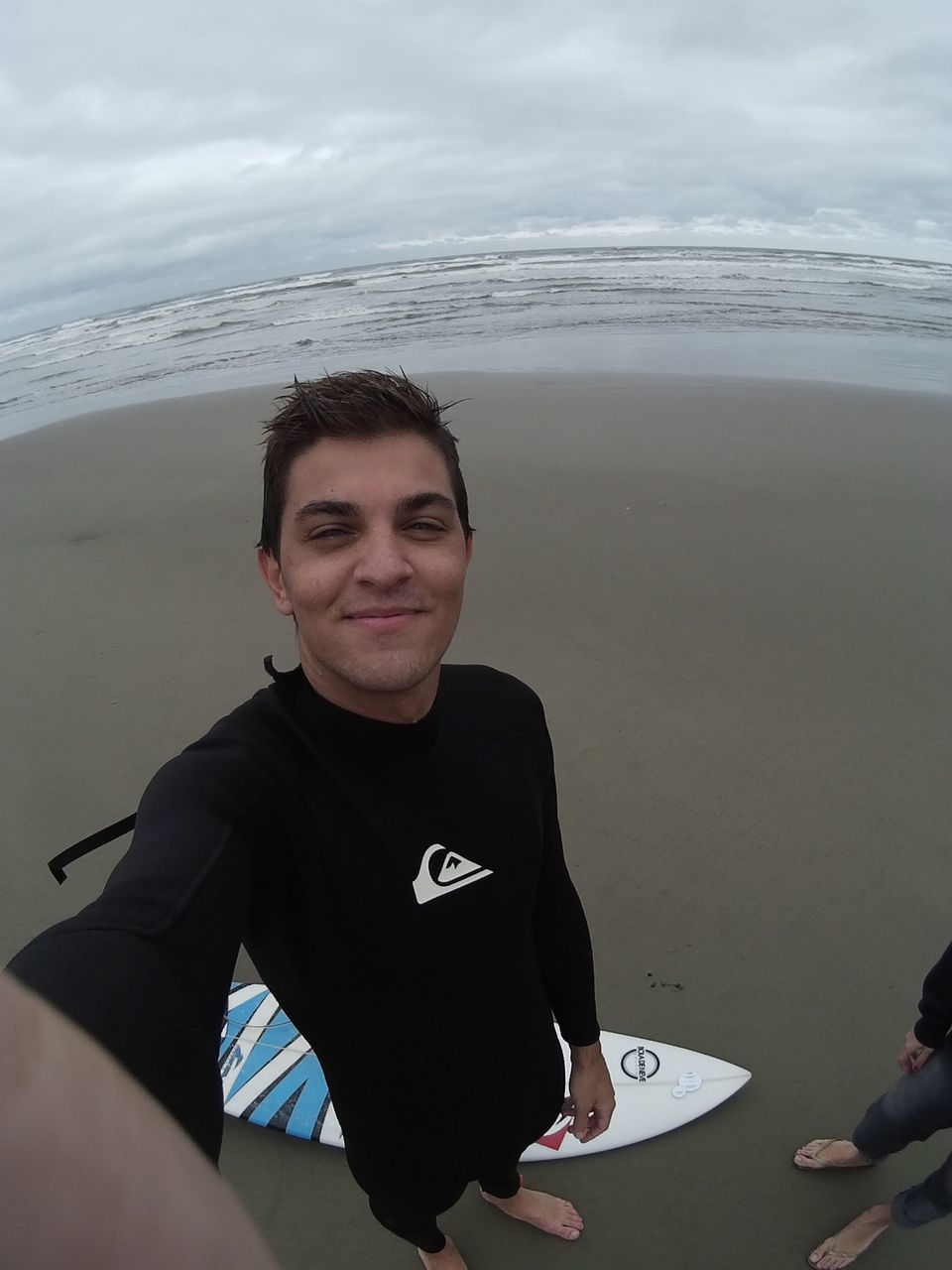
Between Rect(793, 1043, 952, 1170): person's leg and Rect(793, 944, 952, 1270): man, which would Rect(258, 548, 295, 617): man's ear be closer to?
Rect(793, 944, 952, 1270): man

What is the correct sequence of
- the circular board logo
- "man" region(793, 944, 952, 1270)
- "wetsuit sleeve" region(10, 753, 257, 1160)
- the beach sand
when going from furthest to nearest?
1. the circular board logo
2. the beach sand
3. "man" region(793, 944, 952, 1270)
4. "wetsuit sleeve" region(10, 753, 257, 1160)

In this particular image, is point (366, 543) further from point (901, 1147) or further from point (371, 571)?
point (901, 1147)

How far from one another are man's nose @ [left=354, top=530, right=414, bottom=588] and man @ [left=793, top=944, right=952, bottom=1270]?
167cm

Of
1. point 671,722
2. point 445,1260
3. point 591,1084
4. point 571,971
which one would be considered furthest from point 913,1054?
point 671,722

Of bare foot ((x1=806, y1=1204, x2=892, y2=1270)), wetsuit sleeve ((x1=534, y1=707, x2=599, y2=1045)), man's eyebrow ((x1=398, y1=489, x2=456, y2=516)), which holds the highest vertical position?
man's eyebrow ((x1=398, y1=489, x2=456, y2=516))

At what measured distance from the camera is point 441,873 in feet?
4.46

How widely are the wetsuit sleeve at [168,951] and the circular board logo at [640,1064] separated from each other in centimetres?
212

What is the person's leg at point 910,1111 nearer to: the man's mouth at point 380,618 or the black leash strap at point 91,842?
the man's mouth at point 380,618

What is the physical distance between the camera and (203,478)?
25.7 ft

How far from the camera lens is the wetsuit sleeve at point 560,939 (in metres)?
1.64

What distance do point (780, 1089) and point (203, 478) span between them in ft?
25.6

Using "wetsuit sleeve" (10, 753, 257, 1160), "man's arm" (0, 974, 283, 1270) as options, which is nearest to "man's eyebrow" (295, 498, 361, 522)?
"wetsuit sleeve" (10, 753, 257, 1160)

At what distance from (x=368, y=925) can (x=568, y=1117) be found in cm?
182

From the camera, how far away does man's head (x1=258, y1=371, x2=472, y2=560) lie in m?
1.35
